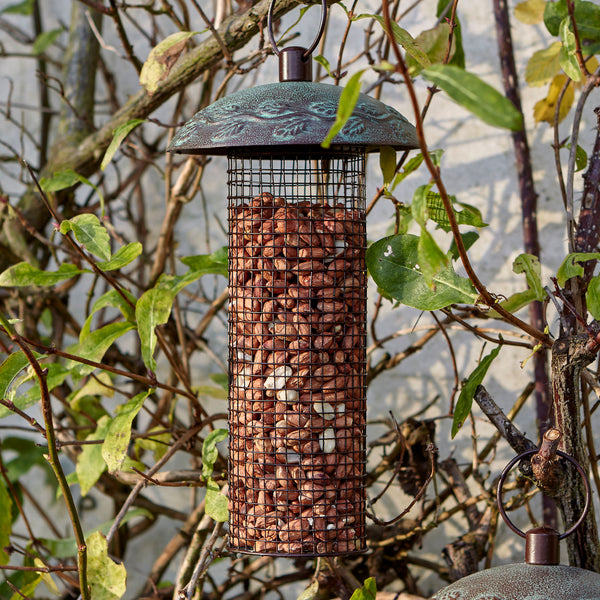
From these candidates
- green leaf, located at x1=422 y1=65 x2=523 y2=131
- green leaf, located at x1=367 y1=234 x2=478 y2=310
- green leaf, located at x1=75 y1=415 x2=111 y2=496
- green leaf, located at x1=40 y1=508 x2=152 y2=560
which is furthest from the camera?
green leaf, located at x1=40 y1=508 x2=152 y2=560

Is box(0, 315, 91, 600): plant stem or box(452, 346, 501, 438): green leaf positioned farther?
box(452, 346, 501, 438): green leaf

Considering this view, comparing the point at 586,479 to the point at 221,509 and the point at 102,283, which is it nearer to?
the point at 221,509

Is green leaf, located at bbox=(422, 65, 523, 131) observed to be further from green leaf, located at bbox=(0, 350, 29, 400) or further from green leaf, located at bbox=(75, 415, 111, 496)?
green leaf, located at bbox=(75, 415, 111, 496)

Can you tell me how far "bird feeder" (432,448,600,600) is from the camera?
0.81m

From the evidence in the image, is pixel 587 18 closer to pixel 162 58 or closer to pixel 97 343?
pixel 162 58

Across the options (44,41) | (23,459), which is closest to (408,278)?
(23,459)

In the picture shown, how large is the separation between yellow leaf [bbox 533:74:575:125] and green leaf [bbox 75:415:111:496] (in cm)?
101

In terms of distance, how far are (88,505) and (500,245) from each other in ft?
4.78

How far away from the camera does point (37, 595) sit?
2.26 m

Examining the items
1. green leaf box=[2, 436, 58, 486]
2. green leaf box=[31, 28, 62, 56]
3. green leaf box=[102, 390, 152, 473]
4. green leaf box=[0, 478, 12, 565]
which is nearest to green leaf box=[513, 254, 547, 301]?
green leaf box=[102, 390, 152, 473]

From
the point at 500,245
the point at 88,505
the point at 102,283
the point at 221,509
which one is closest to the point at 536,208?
the point at 500,245

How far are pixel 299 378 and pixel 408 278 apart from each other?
196 mm

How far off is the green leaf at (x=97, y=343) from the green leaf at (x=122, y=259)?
0.40 ft

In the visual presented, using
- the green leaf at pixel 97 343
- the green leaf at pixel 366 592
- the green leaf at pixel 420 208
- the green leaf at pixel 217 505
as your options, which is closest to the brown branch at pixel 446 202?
the green leaf at pixel 420 208
